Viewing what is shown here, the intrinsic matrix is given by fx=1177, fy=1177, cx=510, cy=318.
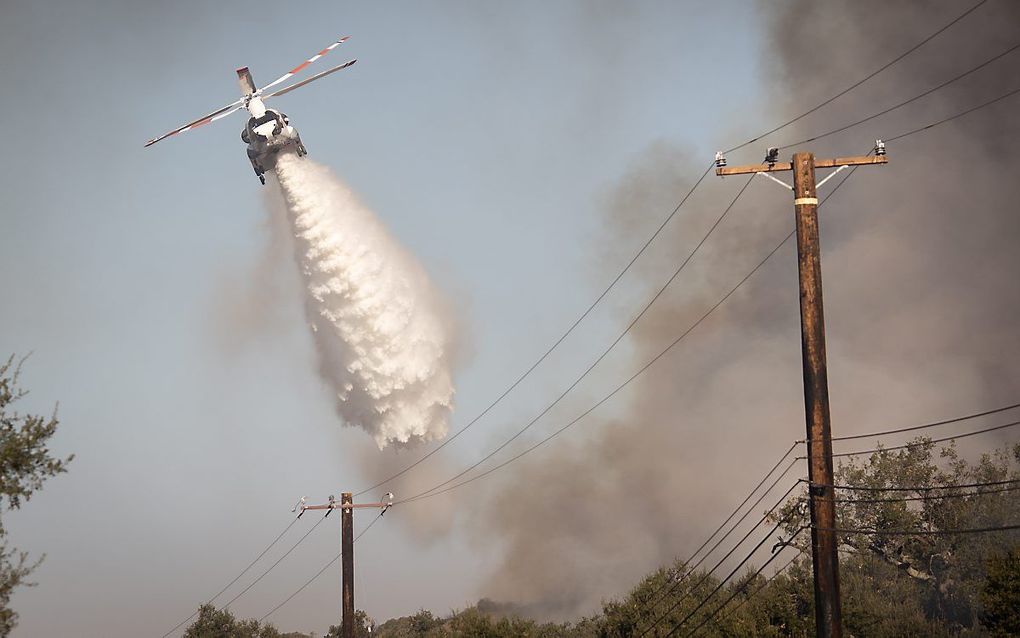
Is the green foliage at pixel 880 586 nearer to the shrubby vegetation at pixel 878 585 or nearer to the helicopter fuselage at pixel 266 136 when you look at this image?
the shrubby vegetation at pixel 878 585

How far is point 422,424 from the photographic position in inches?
2549

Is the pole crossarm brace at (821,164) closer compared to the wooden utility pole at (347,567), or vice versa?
the pole crossarm brace at (821,164)

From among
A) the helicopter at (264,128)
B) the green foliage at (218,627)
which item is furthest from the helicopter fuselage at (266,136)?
the green foliage at (218,627)

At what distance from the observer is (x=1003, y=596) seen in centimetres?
5062

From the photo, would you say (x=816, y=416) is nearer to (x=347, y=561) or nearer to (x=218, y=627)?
(x=347, y=561)

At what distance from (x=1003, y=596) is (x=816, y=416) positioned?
31210 mm

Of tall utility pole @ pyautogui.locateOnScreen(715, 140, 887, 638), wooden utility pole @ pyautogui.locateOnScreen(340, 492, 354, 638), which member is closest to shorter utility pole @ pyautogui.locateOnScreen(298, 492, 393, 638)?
wooden utility pole @ pyautogui.locateOnScreen(340, 492, 354, 638)

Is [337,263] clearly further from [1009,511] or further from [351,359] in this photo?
[1009,511]

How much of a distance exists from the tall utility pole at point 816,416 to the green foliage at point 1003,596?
29.3 m

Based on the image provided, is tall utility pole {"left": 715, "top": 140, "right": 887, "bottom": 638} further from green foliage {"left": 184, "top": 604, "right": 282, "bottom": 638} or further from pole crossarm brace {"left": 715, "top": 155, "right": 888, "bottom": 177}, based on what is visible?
green foliage {"left": 184, "top": 604, "right": 282, "bottom": 638}

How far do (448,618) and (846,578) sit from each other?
4125cm

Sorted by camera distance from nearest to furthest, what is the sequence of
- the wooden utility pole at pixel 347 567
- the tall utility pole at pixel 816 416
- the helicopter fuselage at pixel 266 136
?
1. the tall utility pole at pixel 816 416
2. the wooden utility pole at pixel 347 567
3. the helicopter fuselage at pixel 266 136

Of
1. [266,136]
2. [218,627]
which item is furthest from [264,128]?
[218,627]

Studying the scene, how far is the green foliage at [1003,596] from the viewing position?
50312mm
